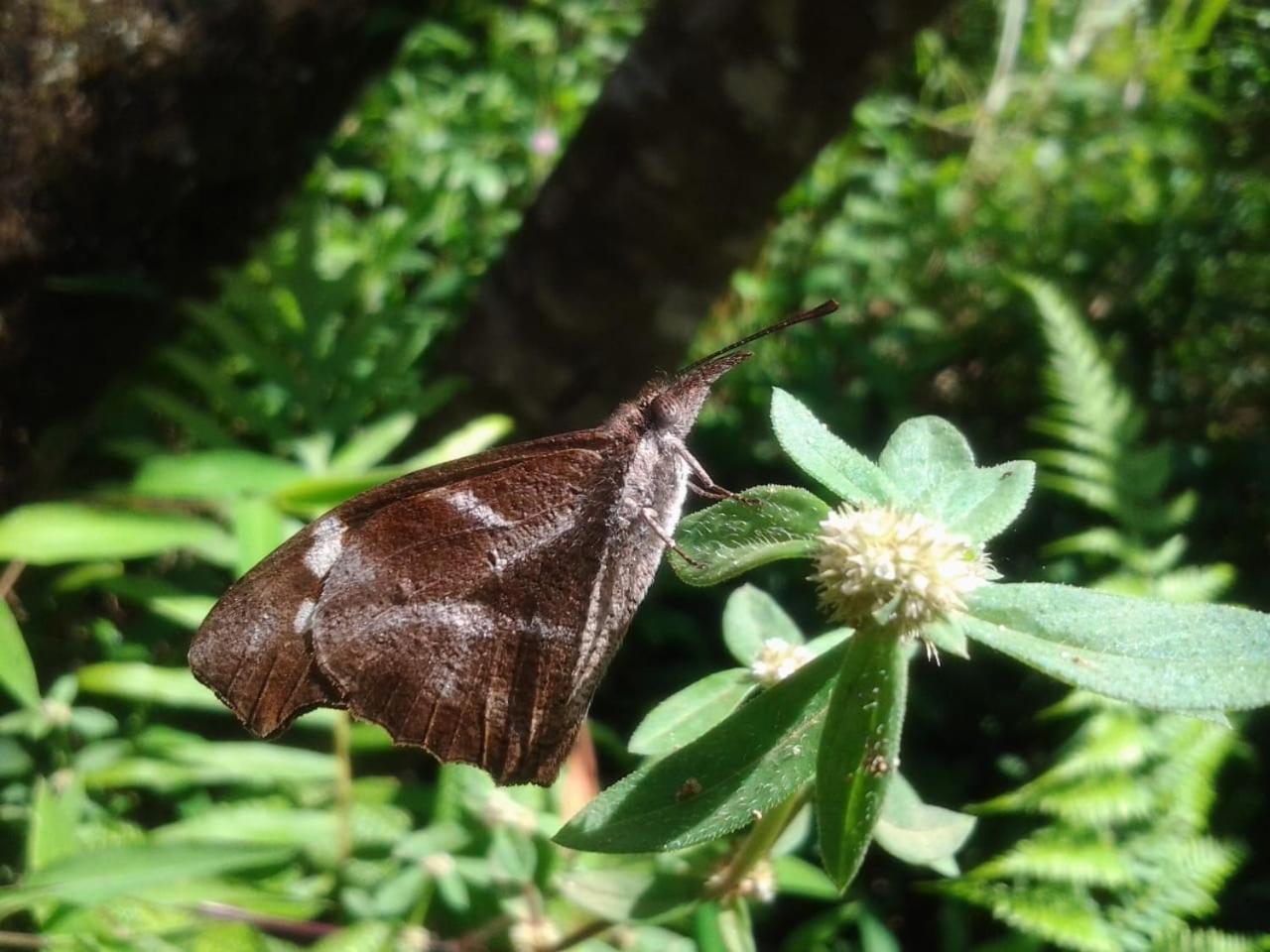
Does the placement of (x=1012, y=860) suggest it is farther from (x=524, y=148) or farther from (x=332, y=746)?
(x=524, y=148)

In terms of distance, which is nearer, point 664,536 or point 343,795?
point 664,536

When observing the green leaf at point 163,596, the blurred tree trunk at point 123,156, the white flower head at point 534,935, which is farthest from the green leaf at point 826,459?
the blurred tree trunk at point 123,156

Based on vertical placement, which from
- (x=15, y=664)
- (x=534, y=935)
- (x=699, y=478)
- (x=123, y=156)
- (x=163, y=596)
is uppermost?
(x=123, y=156)

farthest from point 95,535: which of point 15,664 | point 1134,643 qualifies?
point 1134,643

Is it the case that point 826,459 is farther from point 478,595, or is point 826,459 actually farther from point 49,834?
point 49,834

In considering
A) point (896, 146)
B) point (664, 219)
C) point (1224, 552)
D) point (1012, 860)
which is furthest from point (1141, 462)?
point (896, 146)
